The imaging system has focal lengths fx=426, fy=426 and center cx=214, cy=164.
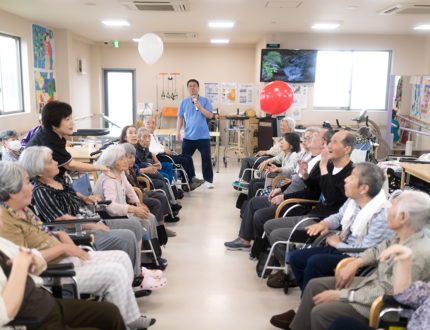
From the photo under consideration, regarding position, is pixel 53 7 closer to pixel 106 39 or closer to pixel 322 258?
pixel 106 39

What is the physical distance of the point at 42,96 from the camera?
8.05 meters

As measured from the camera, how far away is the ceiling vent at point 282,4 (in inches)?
223

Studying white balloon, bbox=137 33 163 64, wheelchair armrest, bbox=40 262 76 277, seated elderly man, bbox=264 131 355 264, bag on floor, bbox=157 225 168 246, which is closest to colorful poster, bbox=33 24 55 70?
white balloon, bbox=137 33 163 64

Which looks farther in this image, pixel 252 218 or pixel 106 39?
pixel 106 39

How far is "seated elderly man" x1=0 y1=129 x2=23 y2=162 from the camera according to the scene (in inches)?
175

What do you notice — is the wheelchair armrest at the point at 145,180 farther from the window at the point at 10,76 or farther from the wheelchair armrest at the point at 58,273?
the window at the point at 10,76

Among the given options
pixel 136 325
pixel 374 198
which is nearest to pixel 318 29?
pixel 374 198

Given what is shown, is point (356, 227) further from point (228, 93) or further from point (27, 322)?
point (228, 93)

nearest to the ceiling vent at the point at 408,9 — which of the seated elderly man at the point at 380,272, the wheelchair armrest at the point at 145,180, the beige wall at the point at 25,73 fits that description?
the wheelchair armrest at the point at 145,180

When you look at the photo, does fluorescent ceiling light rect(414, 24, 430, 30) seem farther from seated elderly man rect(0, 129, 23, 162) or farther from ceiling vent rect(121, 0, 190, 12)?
seated elderly man rect(0, 129, 23, 162)

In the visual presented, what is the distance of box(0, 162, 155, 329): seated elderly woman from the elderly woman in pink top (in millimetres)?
781

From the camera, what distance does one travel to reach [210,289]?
130 inches

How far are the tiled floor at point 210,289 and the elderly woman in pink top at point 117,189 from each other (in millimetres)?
538

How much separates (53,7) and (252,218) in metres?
4.61
